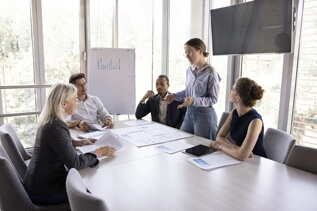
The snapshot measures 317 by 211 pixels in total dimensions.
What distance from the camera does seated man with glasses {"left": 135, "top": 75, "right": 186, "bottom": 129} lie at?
9.32 feet

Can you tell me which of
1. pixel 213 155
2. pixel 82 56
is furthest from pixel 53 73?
pixel 213 155

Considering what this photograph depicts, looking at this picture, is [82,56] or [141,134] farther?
[82,56]

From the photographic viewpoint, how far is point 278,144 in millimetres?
1787

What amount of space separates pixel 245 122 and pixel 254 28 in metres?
1.18

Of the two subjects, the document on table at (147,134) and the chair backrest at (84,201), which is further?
the document on table at (147,134)

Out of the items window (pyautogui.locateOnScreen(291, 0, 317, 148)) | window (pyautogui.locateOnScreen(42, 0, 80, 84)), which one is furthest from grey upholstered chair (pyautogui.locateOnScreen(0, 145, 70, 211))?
window (pyautogui.locateOnScreen(42, 0, 80, 84))

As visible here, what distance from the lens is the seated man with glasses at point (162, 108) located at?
2.84 metres

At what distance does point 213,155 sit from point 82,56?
2.66 meters

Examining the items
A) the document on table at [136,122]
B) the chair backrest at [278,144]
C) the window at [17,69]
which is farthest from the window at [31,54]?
the chair backrest at [278,144]

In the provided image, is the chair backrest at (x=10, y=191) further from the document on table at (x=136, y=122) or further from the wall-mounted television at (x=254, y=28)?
the wall-mounted television at (x=254, y=28)

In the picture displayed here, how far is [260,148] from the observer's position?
1.75 meters

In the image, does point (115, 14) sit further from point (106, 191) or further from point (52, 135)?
point (106, 191)

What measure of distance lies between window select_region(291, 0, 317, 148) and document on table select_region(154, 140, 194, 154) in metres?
1.27

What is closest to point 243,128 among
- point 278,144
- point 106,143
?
point 278,144
